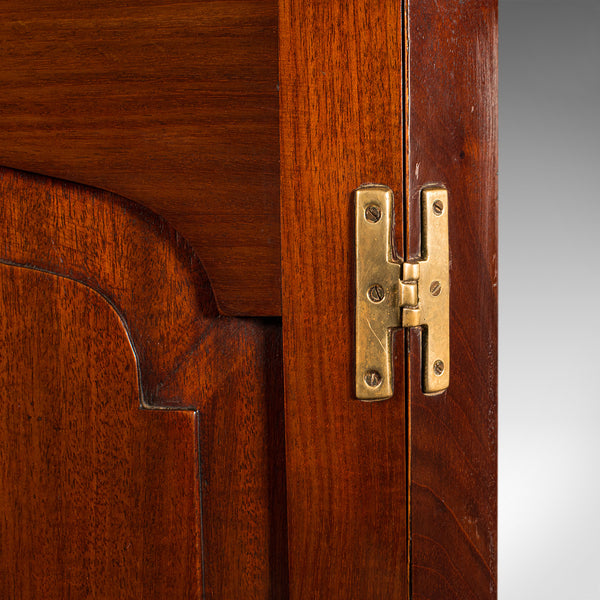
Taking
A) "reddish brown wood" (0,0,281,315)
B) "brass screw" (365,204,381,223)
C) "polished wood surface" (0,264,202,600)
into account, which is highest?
"reddish brown wood" (0,0,281,315)

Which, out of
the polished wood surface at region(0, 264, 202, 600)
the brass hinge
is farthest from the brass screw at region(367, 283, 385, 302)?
the polished wood surface at region(0, 264, 202, 600)

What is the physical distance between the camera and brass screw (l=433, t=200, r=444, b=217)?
0.44 m

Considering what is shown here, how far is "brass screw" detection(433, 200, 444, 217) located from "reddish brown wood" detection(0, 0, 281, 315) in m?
0.09

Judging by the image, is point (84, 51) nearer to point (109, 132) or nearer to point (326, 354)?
point (109, 132)

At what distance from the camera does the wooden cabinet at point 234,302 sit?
44cm

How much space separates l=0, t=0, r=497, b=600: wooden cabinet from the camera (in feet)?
1.44

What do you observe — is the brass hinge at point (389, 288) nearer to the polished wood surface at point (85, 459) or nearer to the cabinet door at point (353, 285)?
the cabinet door at point (353, 285)

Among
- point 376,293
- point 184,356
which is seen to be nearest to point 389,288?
point 376,293

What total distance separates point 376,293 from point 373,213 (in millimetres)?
45

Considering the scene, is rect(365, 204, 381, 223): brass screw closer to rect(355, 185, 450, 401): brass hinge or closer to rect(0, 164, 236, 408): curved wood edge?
rect(355, 185, 450, 401): brass hinge

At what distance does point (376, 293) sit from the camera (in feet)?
1.43

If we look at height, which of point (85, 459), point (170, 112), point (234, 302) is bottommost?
point (85, 459)

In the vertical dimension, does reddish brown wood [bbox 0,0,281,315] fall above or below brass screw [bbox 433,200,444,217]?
above

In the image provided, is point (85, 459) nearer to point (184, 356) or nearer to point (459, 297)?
point (184, 356)
